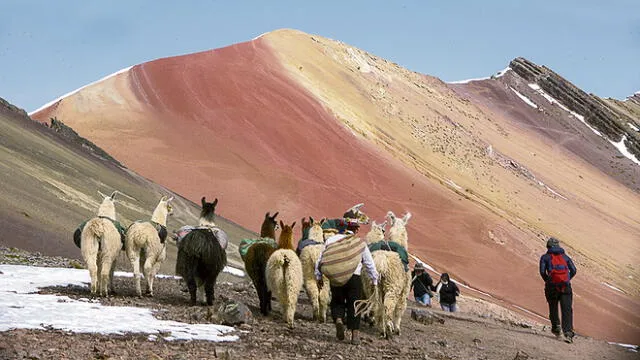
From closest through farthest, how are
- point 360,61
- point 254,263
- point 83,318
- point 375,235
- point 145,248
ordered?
1. point 83,318
2. point 254,263
3. point 145,248
4. point 375,235
5. point 360,61

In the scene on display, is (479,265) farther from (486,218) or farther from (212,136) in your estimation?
(212,136)

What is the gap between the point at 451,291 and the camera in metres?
22.6

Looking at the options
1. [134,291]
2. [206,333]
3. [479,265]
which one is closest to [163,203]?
[134,291]

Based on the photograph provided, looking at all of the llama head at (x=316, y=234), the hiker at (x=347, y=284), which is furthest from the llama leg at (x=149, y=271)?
the hiker at (x=347, y=284)

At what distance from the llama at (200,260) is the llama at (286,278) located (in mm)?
1054

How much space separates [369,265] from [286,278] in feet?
3.86

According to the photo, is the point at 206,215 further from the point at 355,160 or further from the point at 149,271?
the point at 355,160

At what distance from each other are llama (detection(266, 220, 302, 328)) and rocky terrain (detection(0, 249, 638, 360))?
0.28m

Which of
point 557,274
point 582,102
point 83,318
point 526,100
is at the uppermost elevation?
point 582,102

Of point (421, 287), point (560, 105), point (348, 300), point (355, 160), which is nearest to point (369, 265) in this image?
point (348, 300)

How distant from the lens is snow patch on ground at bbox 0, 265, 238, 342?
32.8 feet

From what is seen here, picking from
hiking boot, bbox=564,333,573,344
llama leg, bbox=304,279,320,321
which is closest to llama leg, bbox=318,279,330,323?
llama leg, bbox=304,279,320,321

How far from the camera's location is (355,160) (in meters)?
45.3

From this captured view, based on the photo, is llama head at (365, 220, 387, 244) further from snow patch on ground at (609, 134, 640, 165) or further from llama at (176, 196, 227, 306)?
snow patch on ground at (609, 134, 640, 165)
